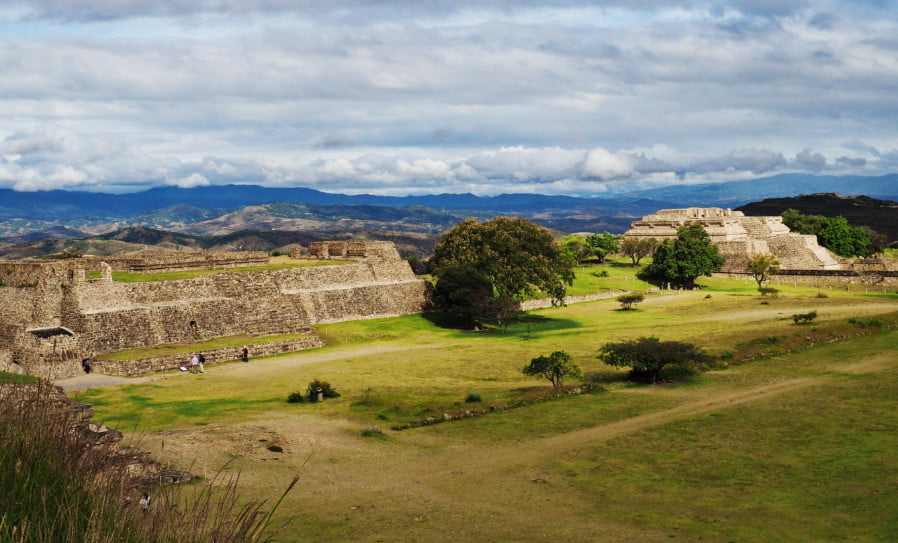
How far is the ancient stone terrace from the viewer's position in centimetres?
8919

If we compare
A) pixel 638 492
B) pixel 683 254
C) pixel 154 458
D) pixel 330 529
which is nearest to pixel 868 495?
pixel 638 492

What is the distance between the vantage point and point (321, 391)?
27859 millimetres

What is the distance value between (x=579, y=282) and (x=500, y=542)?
189 feet

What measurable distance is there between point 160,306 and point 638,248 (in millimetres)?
65649

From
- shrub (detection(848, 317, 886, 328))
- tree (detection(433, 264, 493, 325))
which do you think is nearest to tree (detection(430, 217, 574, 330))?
tree (detection(433, 264, 493, 325))

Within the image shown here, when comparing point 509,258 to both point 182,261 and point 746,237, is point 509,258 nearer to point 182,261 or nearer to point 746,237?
point 182,261

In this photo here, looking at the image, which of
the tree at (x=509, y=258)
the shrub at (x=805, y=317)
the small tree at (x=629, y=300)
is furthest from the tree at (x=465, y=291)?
the shrub at (x=805, y=317)

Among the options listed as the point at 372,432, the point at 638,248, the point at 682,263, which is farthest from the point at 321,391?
the point at 638,248

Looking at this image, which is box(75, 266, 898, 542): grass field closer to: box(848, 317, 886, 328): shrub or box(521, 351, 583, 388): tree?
box(848, 317, 886, 328): shrub

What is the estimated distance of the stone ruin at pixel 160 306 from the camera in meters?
35.4

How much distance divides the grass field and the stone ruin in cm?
541

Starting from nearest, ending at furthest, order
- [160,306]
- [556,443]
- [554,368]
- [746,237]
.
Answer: [556,443] → [554,368] → [160,306] → [746,237]

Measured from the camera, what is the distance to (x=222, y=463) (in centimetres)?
1858

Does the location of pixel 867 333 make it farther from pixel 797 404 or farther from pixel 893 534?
pixel 893 534
